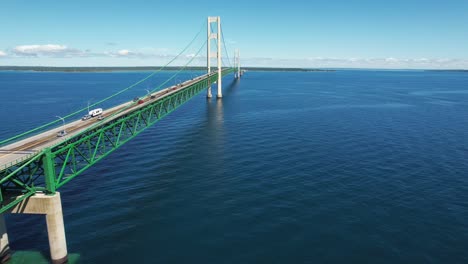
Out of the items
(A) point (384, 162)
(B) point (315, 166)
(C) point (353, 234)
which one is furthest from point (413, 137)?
(C) point (353, 234)

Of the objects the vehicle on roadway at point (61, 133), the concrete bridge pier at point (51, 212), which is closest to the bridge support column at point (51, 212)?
the concrete bridge pier at point (51, 212)

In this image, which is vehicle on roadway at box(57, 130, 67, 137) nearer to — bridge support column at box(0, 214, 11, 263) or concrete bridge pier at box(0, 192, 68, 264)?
concrete bridge pier at box(0, 192, 68, 264)

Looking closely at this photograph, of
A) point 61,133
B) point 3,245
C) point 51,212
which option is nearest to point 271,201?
point 51,212

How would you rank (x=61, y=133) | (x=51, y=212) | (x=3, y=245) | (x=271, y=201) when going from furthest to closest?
1. (x=61, y=133)
2. (x=271, y=201)
3. (x=3, y=245)
4. (x=51, y=212)

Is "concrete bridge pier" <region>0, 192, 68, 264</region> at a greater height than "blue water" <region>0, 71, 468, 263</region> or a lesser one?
greater

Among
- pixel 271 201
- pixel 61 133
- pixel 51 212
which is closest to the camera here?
pixel 51 212

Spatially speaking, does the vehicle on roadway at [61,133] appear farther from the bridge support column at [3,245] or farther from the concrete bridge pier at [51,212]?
the bridge support column at [3,245]

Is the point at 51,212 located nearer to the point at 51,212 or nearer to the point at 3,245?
the point at 51,212

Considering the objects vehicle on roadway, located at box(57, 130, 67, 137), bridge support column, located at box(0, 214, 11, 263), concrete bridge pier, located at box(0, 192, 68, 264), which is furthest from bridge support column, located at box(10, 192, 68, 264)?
vehicle on roadway, located at box(57, 130, 67, 137)
